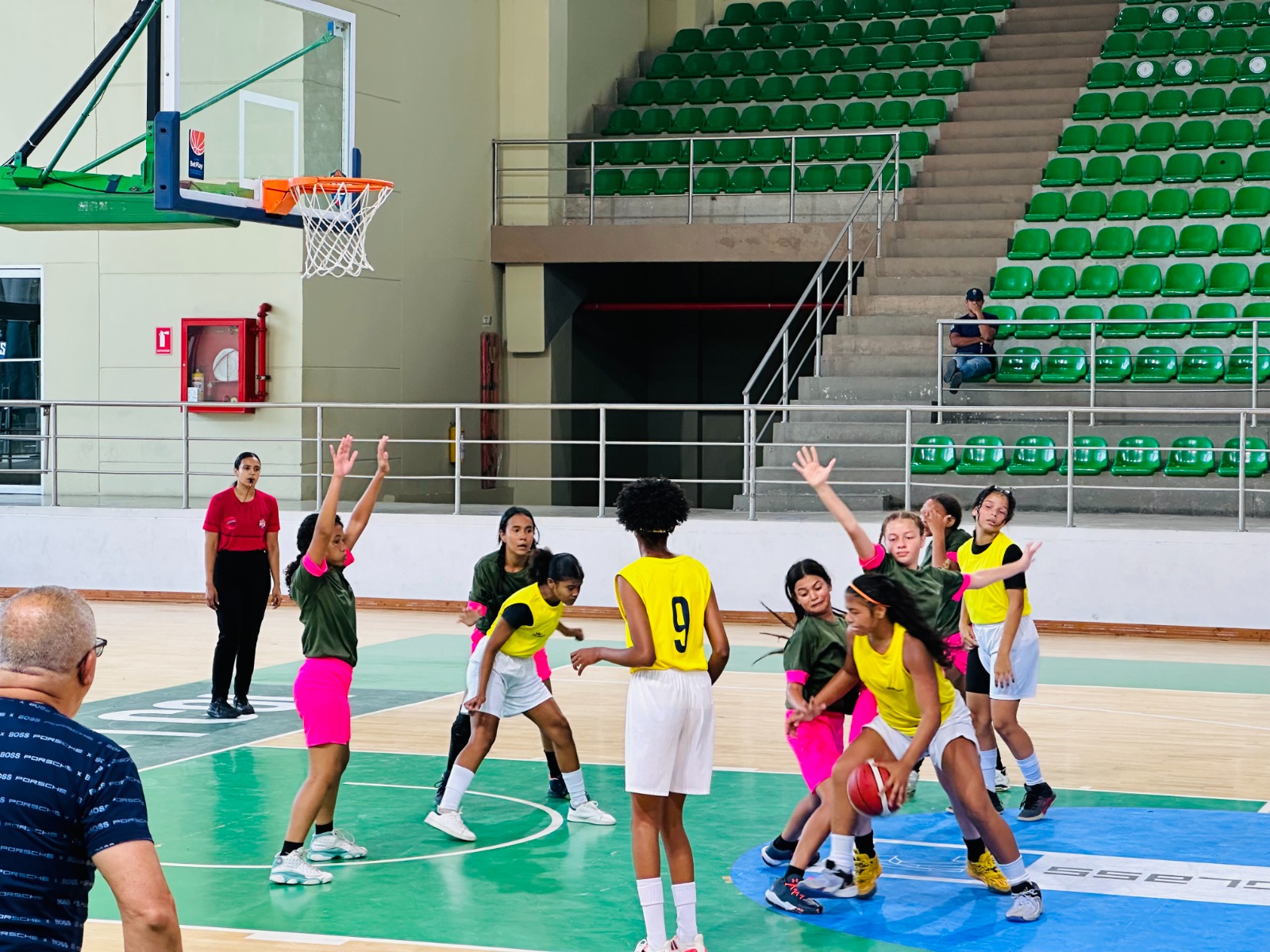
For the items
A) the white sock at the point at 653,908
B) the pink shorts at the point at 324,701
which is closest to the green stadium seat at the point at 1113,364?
the pink shorts at the point at 324,701

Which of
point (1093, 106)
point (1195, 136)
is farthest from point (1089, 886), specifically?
point (1093, 106)

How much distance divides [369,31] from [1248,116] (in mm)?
11698

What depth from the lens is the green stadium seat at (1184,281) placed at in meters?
18.3

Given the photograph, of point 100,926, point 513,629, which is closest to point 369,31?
point 513,629

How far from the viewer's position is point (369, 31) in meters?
19.0

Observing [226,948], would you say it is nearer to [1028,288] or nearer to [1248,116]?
[1028,288]

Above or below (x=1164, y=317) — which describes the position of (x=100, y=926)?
below

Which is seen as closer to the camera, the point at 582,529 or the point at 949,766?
the point at 949,766

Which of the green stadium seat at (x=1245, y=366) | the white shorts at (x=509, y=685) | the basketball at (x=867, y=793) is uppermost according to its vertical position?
the green stadium seat at (x=1245, y=366)

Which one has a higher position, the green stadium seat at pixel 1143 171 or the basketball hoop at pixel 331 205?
the green stadium seat at pixel 1143 171

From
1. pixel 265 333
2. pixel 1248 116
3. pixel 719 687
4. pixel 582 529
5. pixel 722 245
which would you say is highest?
pixel 1248 116

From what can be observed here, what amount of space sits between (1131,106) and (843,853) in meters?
17.7

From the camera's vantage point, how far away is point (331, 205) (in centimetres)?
1144

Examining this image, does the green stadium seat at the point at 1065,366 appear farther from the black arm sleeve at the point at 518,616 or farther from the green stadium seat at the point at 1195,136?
the black arm sleeve at the point at 518,616
